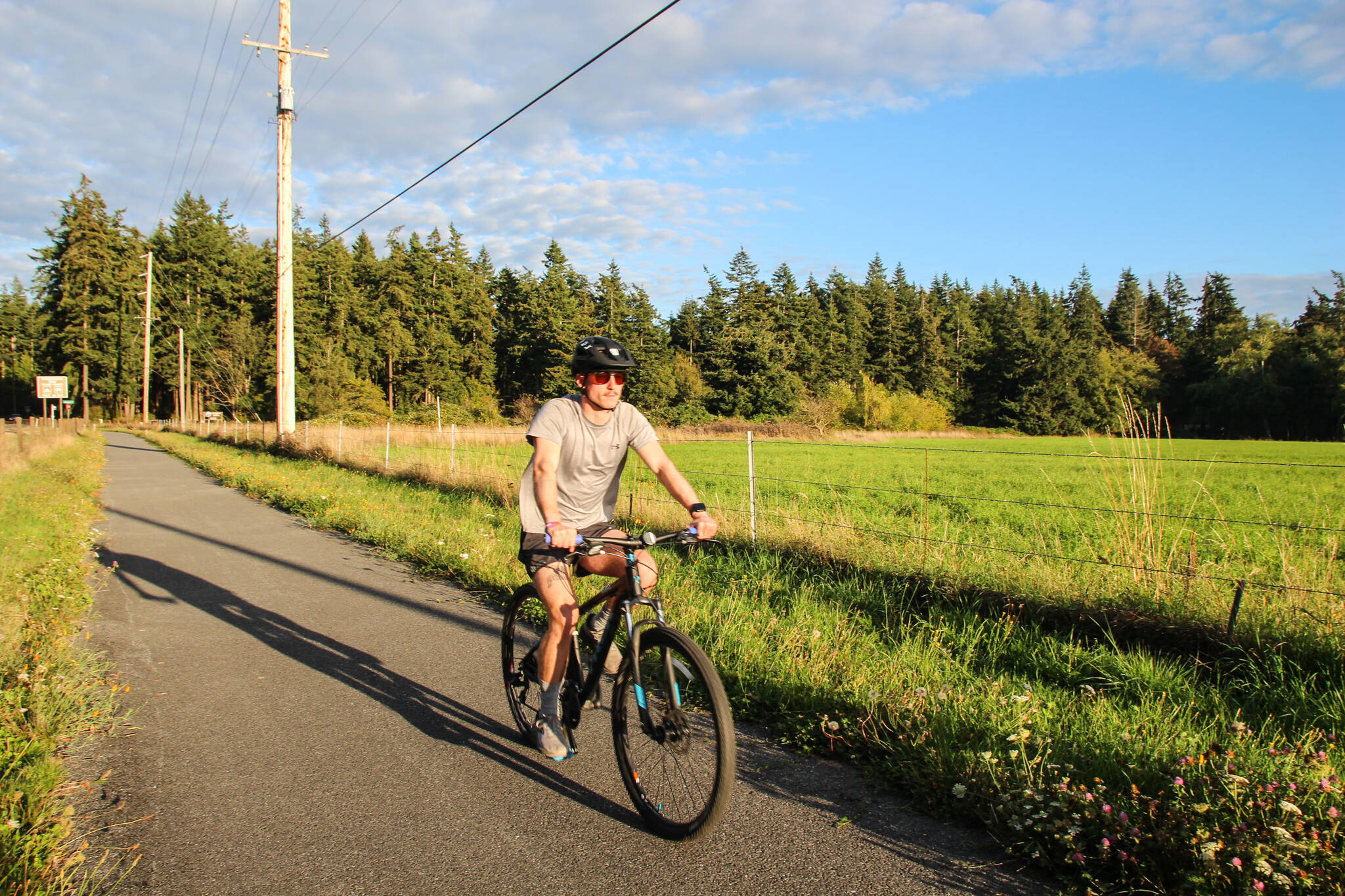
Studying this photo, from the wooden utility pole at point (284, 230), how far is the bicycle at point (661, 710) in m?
21.8

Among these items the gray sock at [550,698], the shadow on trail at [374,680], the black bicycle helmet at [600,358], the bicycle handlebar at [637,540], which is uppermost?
the black bicycle helmet at [600,358]

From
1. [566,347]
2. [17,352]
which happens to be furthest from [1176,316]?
[17,352]


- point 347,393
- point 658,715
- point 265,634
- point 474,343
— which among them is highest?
point 474,343

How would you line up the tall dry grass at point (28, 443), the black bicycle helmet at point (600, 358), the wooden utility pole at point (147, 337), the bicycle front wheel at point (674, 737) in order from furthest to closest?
the wooden utility pole at point (147, 337) < the tall dry grass at point (28, 443) < the black bicycle helmet at point (600, 358) < the bicycle front wheel at point (674, 737)

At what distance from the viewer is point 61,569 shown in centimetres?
720

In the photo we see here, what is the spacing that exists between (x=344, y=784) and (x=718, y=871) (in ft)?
5.82

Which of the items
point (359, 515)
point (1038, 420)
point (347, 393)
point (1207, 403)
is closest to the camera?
point (359, 515)

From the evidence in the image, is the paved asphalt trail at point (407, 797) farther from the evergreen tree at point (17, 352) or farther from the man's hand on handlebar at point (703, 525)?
the evergreen tree at point (17, 352)

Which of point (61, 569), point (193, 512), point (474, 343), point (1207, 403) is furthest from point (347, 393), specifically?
point (1207, 403)

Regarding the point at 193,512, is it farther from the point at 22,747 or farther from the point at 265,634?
the point at 22,747

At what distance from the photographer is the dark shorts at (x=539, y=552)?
11.3 feet

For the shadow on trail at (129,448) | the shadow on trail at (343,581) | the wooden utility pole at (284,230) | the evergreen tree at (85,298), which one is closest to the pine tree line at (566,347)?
the evergreen tree at (85,298)

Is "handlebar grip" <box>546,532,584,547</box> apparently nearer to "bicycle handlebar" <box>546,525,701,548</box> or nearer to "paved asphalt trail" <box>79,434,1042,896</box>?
"bicycle handlebar" <box>546,525,701,548</box>

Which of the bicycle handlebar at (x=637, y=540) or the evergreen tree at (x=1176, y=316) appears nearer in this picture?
the bicycle handlebar at (x=637, y=540)
